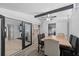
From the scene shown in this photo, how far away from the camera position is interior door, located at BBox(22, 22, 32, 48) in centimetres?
479

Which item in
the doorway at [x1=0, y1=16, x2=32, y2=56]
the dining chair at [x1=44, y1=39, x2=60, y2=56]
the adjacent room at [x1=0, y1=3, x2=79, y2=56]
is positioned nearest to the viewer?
the dining chair at [x1=44, y1=39, x2=60, y2=56]

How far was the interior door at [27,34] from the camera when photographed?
479 centimetres

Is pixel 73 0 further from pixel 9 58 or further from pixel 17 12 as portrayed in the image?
pixel 17 12

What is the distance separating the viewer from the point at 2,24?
3.23 meters

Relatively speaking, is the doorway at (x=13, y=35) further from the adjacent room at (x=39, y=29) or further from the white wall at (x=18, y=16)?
the white wall at (x=18, y=16)

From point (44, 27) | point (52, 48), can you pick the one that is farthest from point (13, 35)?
point (52, 48)

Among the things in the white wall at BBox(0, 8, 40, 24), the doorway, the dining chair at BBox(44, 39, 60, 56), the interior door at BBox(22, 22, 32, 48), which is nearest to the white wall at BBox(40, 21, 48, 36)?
the white wall at BBox(0, 8, 40, 24)

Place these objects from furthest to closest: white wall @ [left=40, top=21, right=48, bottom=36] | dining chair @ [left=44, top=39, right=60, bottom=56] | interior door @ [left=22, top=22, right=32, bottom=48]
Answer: white wall @ [left=40, top=21, right=48, bottom=36]
interior door @ [left=22, top=22, right=32, bottom=48]
dining chair @ [left=44, top=39, right=60, bottom=56]

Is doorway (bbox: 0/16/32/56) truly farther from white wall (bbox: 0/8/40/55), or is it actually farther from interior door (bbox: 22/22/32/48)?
white wall (bbox: 0/8/40/55)

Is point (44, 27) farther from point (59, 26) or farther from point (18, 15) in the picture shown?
point (18, 15)

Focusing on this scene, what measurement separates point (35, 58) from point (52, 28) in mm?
4250

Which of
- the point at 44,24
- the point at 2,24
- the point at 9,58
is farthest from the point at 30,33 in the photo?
the point at 9,58

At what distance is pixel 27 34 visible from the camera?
517 cm

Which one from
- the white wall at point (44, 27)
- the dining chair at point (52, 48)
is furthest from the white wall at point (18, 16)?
the dining chair at point (52, 48)
